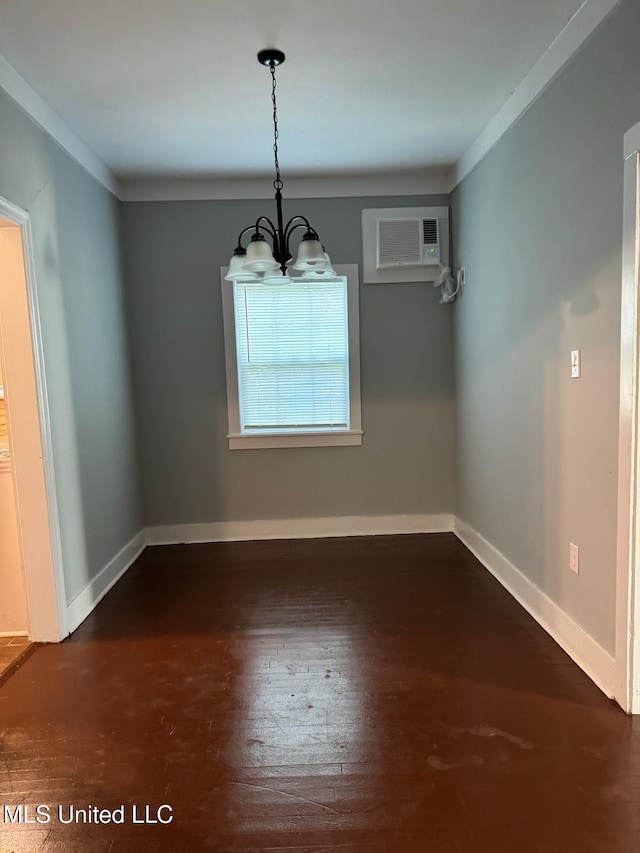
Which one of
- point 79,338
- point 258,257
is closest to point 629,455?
point 258,257

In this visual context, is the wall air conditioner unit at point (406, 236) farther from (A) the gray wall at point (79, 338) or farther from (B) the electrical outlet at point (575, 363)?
(B) the electrical outlet at point (575, 363)

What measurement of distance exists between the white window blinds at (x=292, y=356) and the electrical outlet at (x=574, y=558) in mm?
2152

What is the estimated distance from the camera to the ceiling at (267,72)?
2.17 m

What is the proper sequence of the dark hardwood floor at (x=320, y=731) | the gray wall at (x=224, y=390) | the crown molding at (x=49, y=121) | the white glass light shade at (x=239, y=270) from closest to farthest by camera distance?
the dark hardwood floor at (x=320, y=731), the crown molding at (x=49, y=121), the white glass light shade at (x=239, y=270), the gray wall at (x=224, y=390)

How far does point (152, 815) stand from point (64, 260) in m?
2.63

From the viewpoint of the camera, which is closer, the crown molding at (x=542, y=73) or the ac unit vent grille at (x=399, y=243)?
the crown molding at (x=542, y=73)

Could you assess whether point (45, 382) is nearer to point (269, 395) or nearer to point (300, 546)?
point (269, 395)

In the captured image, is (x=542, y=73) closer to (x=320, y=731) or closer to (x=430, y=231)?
(x=430, y=231)

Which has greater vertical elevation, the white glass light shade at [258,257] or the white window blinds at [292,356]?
the white glass light shade at [258,257]

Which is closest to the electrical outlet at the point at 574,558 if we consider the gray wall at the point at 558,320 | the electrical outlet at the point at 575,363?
the gray wall at the point at 558,320

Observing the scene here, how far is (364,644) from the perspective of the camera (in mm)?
2656

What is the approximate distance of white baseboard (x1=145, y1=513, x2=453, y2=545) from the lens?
4312mm

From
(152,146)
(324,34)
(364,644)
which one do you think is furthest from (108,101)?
(364,644)

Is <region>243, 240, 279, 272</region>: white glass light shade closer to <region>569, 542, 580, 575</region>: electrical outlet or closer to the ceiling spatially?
the ceiling
